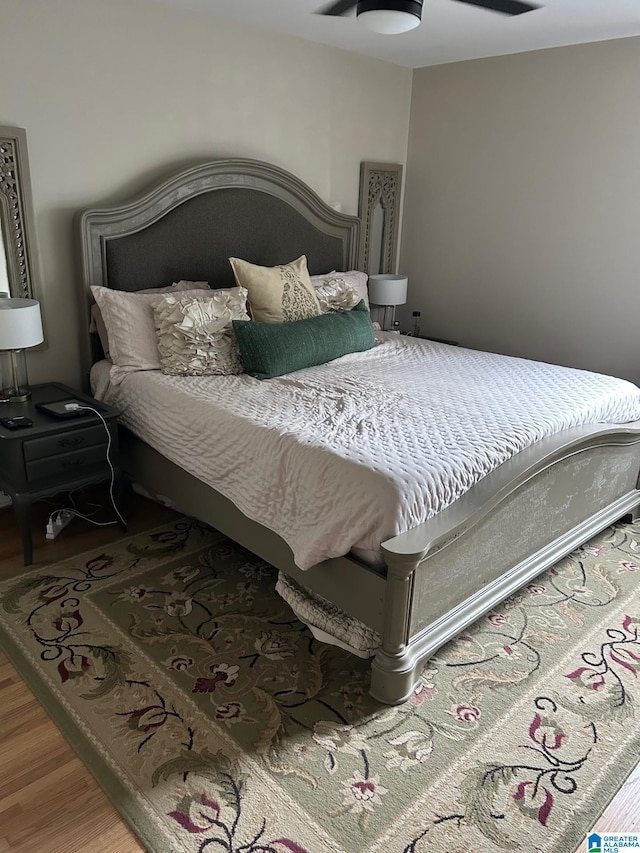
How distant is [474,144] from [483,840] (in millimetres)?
3812

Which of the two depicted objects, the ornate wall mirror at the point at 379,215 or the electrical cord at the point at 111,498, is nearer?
the electrical cord at the point at 111,498

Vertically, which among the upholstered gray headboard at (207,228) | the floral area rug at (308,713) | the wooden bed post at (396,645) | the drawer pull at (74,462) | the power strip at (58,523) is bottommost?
the floral area rug at (308,713)

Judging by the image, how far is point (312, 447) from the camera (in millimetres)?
2129

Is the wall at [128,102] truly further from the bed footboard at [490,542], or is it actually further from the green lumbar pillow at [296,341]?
the bed footboard at [490,542]

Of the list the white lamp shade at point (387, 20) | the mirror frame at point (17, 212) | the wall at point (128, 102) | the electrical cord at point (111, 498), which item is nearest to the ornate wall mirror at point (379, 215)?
the wall at point (128, 102)

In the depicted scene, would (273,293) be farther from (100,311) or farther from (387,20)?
(387,20)

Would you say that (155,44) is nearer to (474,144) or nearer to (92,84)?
(92,84)

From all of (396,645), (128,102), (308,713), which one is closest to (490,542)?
(396,645)

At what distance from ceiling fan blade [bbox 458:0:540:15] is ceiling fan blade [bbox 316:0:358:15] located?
47cm

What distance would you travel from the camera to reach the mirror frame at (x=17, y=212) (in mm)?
2736

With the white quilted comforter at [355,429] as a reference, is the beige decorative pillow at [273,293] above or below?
above

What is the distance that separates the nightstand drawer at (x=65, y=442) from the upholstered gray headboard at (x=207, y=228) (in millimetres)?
619

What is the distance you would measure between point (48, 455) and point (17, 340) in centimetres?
48

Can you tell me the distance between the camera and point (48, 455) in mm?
2586
